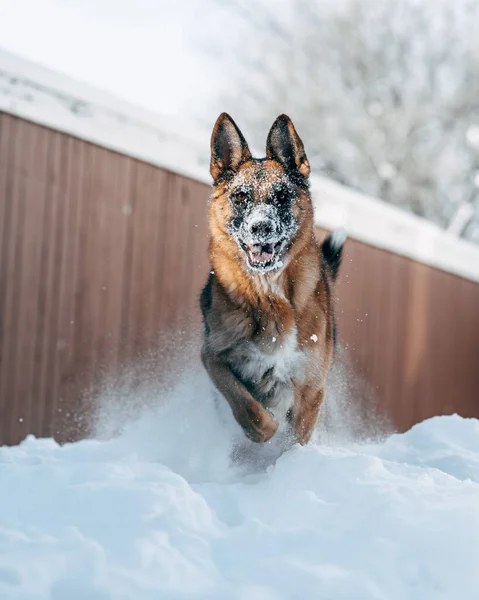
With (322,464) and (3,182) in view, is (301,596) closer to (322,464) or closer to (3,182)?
(322,464)

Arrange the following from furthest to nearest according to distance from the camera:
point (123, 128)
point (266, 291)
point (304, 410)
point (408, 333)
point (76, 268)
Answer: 1. point (408, 333)
2. point (123, 128)
3. point (76, 268)
4. point (304, 410)
5. point (266, 291)

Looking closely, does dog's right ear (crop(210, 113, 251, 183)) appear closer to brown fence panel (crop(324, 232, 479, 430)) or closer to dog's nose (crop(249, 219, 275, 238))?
dog's nose (crop(249, 219, 275, 238))

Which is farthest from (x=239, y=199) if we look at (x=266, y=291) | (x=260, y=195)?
(x=266, y=291)

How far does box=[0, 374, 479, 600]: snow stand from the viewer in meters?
1.97

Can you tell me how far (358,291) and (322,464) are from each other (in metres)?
5.31

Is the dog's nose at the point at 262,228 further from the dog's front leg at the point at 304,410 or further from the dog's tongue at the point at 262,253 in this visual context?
the dog's front leg at the point at 304,410

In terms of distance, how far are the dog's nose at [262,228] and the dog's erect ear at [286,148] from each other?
0.43 metres

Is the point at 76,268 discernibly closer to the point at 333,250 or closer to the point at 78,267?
the point at 78,267

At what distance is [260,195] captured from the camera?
3482 mm

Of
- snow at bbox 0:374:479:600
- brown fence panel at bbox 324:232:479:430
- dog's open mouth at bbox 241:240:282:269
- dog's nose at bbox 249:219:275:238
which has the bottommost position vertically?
brown fence panel at bbox 324:232:479:430

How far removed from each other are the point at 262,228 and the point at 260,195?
0.22 meters

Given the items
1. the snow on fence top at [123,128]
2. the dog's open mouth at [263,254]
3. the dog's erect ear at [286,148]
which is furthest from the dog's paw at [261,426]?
the snow on fence top at [123,128]

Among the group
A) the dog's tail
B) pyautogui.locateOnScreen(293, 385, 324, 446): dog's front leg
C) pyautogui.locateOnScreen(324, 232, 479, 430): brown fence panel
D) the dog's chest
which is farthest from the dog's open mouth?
pyautogui.locateOnScreen(324, 232, 479, 430): brown fence panel

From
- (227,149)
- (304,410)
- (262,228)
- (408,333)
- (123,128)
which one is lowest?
(408,333)
